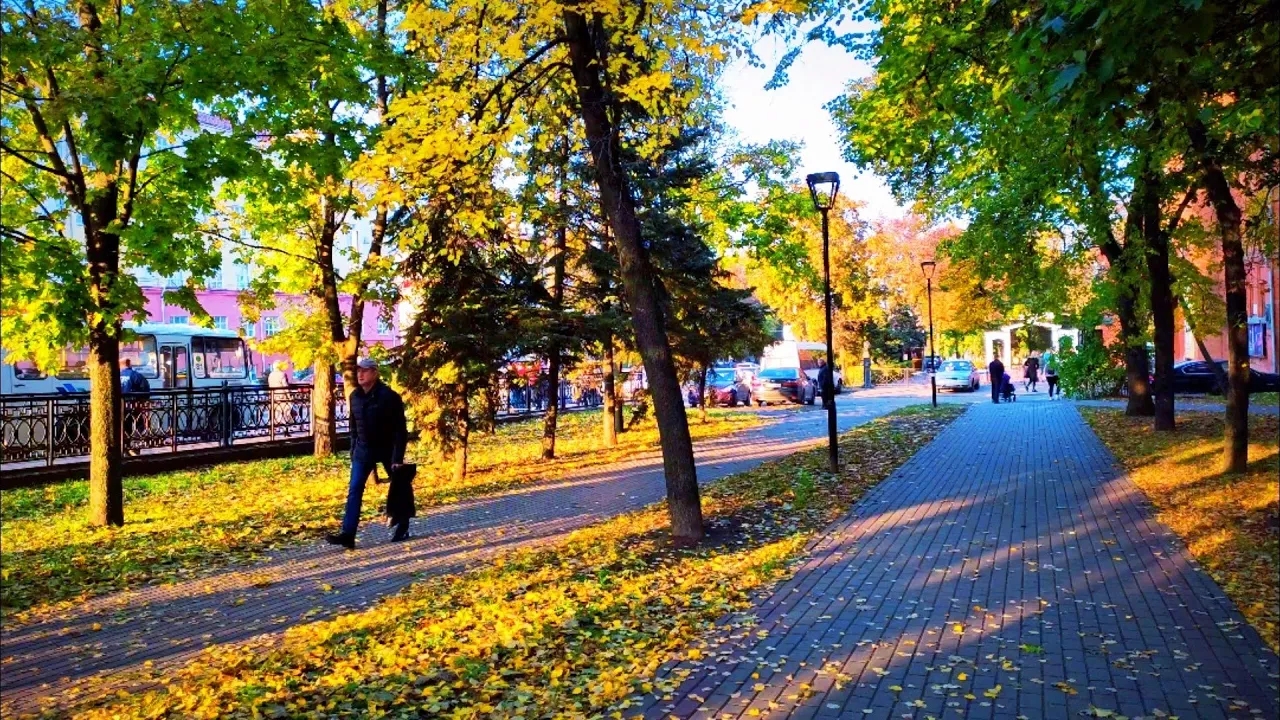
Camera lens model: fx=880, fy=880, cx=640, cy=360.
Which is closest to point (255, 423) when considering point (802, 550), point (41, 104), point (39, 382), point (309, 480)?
point (309, 480)

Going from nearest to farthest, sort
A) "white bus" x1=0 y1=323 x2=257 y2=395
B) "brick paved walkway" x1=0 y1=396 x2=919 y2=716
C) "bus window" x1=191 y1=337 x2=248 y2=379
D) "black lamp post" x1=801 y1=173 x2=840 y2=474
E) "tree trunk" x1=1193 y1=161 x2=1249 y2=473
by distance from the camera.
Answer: "brick paved walkway" x1=0 y1=396 x2=919 y2=716 → "tree trunk" x1=1193 y1=161 x2=1249 y2=473 → "black lamp post" x1=801 y1=173 x2=840 y2=474 → "white bus" x1=0 y1=323 x2=257 y2=395 → "bus window" x1=191 y1=337 x2=248 y2=379

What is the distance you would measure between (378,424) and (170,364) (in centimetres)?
1695

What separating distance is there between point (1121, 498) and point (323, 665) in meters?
9.03

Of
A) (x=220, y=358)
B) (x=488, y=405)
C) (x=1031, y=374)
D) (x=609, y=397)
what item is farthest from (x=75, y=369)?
(x=1031, y=374)

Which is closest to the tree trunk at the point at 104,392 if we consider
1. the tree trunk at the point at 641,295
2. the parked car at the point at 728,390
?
the tree trunk at the point at 641,295

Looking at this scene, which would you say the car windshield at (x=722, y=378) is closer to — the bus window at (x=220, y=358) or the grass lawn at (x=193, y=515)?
the grass lawn at (x=193, y=515)

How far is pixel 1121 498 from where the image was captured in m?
10.2

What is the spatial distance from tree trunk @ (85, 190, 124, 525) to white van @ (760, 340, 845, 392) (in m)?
34.9

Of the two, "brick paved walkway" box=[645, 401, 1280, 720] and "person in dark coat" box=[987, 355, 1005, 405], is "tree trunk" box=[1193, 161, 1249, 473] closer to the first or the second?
"brick paved walkway" box=[645, 401, 1280, 720]

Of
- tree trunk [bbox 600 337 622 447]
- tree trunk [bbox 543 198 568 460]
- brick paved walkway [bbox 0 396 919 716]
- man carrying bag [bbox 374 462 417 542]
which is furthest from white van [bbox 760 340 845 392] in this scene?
man carrying bag [bbox 374 462 417 542]

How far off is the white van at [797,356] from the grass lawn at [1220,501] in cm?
2714

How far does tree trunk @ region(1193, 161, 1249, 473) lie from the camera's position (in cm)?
1116

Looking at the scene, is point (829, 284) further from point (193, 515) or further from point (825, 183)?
point (193, 515)

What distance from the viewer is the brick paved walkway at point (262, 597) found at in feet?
17.3
